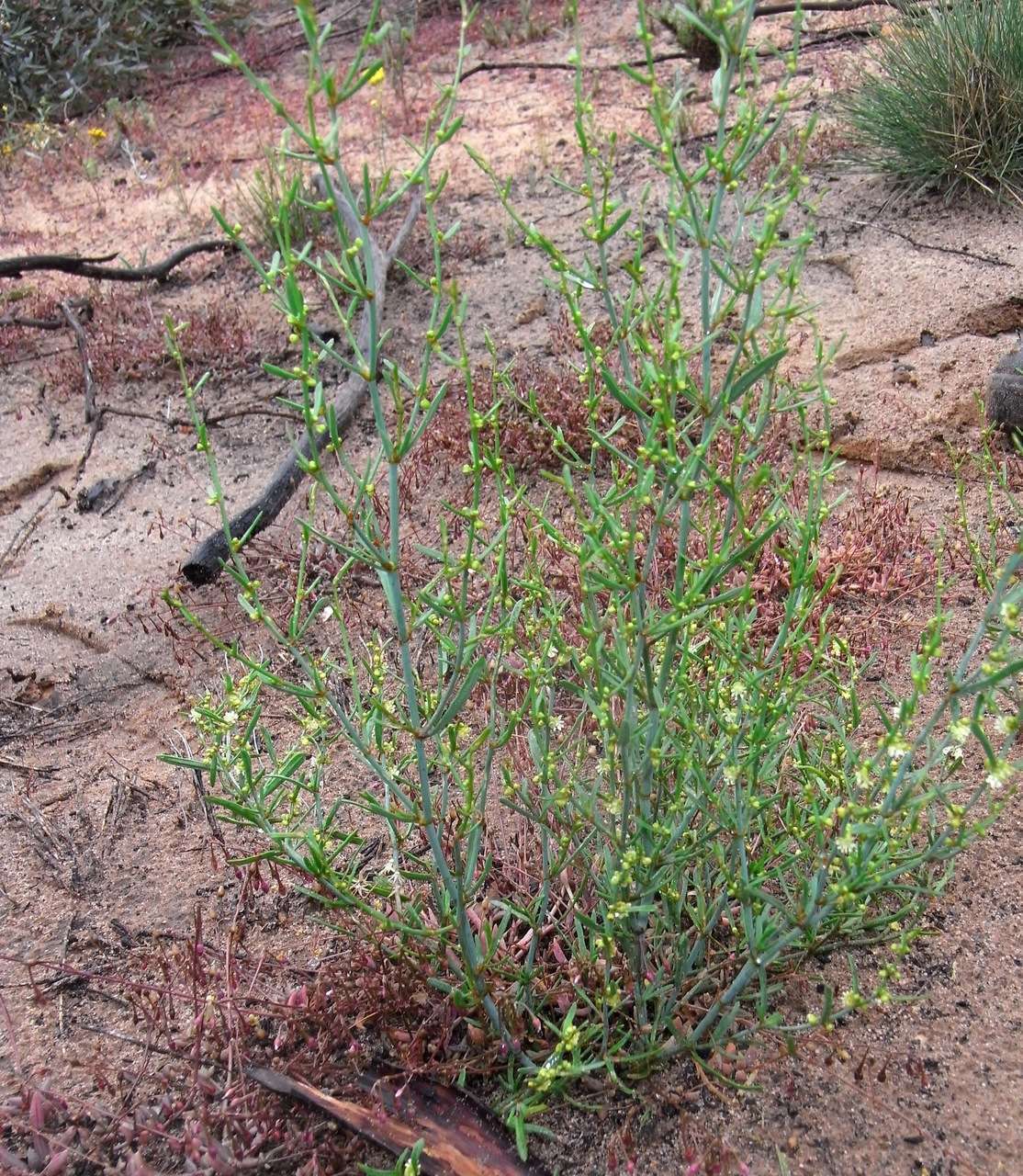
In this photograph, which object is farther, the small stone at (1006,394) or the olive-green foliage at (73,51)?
the olive-green foliage at (73,51)

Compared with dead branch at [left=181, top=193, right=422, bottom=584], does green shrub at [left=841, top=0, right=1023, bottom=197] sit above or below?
above

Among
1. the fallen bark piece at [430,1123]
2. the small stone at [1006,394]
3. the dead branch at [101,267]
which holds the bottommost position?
the fallen bark piece at [430,1123]

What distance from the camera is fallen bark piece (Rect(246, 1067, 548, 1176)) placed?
81.0 inches

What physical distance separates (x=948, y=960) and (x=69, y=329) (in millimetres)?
5451

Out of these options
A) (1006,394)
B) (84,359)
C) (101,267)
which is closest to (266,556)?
(84,359)

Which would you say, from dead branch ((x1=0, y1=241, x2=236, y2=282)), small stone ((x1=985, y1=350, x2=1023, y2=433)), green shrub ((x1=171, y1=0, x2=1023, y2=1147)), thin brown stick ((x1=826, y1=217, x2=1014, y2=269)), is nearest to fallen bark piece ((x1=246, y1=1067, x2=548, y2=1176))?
green shrub ((x1=171, y1=0, x2=1023, y2=1147))

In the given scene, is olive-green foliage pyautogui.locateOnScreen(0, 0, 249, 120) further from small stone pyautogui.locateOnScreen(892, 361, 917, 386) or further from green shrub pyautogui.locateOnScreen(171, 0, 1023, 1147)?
green shrub pyautogui.locateOnScreen(171, 0, 1023, 1147)

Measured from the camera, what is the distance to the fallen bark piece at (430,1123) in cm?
206

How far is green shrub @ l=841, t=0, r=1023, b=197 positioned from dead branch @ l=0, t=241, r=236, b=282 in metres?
3.72

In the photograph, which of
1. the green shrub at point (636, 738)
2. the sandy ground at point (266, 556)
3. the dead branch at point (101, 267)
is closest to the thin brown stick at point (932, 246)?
the sandy ground at point (266, 556)

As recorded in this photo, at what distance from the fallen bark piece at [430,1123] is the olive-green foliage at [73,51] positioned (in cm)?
949

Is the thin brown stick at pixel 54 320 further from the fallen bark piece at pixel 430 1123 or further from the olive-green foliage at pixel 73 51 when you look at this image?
the fallen bark piece at pixel 430 1123

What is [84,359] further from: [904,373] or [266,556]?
[904,373]

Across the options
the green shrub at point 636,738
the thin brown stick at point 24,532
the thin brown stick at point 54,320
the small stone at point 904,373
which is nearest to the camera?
the green shrub at point 636,738
